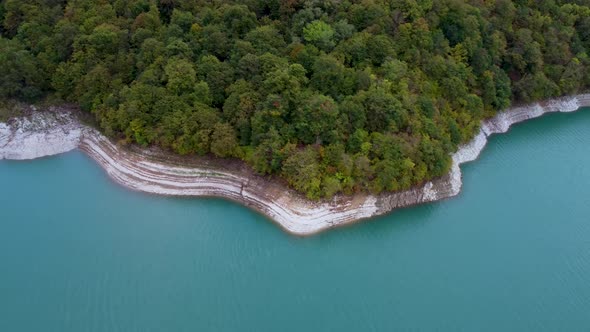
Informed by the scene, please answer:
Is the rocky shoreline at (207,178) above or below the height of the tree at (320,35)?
below

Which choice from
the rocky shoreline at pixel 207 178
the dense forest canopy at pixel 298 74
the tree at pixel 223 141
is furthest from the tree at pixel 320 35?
the rocky shoreline at pixel 207 178

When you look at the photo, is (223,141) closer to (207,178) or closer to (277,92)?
(207,178)

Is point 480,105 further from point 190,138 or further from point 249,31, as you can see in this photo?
point 190,138

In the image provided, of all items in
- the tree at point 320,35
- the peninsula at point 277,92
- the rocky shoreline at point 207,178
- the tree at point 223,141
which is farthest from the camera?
the tree at point 320,35

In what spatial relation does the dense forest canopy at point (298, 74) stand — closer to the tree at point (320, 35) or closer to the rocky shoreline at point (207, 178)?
the tree at point (320, 35)

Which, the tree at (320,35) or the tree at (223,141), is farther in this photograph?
the tree at (320,35)

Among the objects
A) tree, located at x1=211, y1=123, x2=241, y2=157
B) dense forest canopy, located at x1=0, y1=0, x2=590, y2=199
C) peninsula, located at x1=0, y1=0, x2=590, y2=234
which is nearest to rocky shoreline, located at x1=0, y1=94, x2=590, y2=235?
peninsula, located at x1=0, y1=0, x2=590, y2=234

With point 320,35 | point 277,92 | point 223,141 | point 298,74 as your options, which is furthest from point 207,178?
point 320,35
